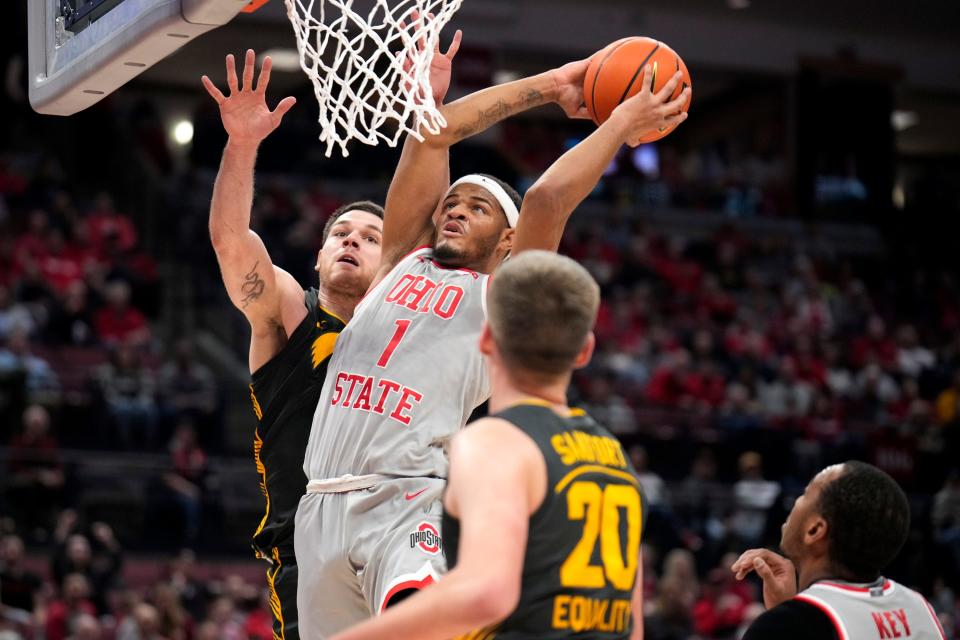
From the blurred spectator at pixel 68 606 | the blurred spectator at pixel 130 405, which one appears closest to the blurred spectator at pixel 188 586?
the blurred spectator at pixel 68 606

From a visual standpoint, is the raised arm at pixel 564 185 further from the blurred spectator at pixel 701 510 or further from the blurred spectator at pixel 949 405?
the blurred spectator at pixel 949 405

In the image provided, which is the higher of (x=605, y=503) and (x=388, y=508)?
(x=605, y=503)

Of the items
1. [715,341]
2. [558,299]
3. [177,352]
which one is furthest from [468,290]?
[715,341]

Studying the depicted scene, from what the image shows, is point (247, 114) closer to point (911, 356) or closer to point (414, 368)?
point (414, 368)

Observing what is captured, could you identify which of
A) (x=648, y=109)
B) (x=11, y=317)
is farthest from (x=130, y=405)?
(x=648, y=109)

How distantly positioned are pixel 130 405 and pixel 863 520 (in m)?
8.73

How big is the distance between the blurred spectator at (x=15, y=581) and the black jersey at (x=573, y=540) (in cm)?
732

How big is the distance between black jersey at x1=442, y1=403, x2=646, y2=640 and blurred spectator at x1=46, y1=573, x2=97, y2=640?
6.90 m

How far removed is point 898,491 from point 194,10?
222 cm

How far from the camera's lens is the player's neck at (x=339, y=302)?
4805mm

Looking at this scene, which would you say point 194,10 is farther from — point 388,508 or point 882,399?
point 882,399

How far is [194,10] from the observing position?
3576 millimetres

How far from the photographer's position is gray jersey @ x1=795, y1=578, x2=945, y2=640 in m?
3.46

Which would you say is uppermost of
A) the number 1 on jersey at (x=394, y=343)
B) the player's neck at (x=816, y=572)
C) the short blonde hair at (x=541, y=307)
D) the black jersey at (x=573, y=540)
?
the short blonde hair at (x=541, y=307)
